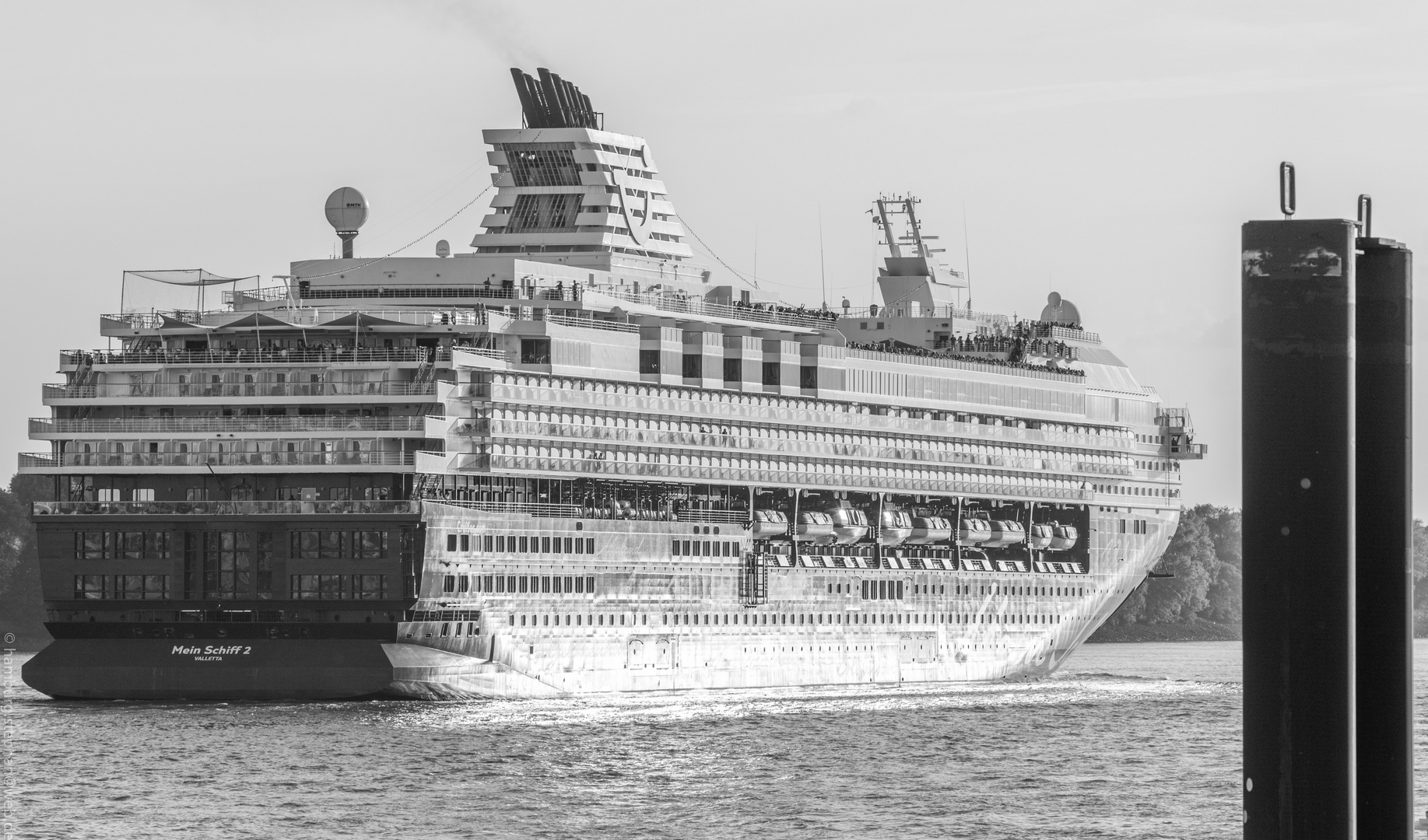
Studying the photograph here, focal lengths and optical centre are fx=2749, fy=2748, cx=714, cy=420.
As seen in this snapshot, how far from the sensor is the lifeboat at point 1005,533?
12731cm

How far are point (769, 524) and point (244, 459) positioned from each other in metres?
25.4

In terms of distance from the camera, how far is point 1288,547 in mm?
36906

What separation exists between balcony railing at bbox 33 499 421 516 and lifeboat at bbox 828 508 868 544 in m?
27.0

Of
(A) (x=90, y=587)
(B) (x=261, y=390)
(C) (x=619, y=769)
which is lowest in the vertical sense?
(C) (x=619, y=769)

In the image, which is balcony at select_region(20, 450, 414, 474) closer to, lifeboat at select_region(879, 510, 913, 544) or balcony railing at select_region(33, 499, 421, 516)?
Answer: balcony railing at select_region(33, 499, 421, 516)

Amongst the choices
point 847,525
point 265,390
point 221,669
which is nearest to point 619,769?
point 221,669

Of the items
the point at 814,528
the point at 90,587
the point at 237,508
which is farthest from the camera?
the point at 814,528

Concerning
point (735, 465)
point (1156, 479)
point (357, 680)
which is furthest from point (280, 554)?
point (1156, 479)

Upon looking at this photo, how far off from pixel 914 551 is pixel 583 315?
24057 mm

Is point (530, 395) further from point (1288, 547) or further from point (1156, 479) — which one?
point (1288, 547)

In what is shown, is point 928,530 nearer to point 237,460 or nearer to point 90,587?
point 237,460

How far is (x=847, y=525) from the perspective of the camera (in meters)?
118

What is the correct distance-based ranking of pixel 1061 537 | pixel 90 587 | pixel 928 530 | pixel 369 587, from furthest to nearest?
pixel 1061 537
pixel 928 530
pixel 90 587
pixel 369 587

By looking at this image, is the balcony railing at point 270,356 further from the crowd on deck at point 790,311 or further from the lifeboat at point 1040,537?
the lifeboat at point 1040,537
